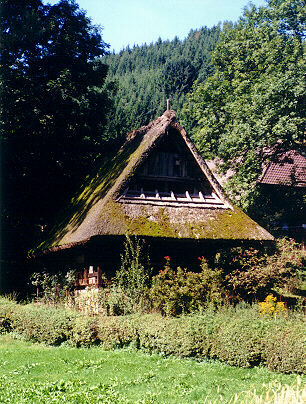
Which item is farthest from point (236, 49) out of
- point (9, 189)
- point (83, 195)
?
point (9, 189)

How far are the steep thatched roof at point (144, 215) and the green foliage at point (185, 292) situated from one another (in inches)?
75.1

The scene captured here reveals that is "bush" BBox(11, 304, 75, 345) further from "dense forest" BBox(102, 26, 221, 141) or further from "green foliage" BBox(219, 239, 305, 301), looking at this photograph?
"dense forest" BBox(102, 26, 221, 141)

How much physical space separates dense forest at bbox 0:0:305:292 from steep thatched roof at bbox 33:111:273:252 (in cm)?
402

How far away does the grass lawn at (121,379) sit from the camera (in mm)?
6988

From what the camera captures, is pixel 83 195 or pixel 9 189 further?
pixel 9 189

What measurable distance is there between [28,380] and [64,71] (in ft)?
52.6

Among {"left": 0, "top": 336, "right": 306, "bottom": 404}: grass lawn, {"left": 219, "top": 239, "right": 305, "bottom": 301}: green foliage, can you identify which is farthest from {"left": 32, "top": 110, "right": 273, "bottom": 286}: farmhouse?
{"left": 0, "top": 336, "right": 306, "bottom": 404}: grass lawn

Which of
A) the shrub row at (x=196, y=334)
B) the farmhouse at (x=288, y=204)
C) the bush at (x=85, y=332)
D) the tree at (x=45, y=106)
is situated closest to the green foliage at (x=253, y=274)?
the shrub row at (x=196, y=334)

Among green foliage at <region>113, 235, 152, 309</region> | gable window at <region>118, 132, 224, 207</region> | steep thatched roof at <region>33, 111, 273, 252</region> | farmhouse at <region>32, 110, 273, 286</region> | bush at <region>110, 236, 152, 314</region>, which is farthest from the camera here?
gable window at <region>118, 132, 224, 207</region>

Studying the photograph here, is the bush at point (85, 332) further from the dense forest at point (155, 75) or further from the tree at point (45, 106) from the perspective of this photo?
the dense forest at point (155, 75)

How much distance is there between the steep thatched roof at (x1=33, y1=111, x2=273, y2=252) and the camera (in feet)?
45.1

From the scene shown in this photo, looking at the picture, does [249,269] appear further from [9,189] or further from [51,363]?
[9,189]

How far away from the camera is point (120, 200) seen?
48.6 ft

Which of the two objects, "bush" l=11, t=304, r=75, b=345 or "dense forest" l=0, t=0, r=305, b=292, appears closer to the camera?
"bush" l=11, t=304, r=75, b=345
